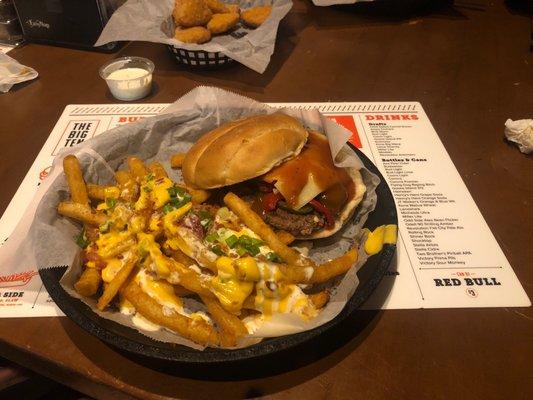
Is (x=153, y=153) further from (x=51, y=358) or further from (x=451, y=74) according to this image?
(x=451, y=74)

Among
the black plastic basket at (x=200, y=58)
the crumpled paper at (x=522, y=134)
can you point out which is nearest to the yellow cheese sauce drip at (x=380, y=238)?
the crumpled paper at (x=522, y=134)

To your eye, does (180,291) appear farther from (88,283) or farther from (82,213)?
(82,213)

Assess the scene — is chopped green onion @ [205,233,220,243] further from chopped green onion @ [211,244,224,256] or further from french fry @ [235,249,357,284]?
french fry @ [235,249,357,284]

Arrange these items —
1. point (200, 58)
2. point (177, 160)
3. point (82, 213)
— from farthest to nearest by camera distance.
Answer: point (200, 58) → point (177, 160) → point (82, 213)

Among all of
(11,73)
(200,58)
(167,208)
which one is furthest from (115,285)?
(11,73)

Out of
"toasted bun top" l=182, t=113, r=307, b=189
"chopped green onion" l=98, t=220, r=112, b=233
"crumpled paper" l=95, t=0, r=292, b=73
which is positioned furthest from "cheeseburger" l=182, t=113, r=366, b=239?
"crumpled paper" l=95, t=0, r=292, b=73

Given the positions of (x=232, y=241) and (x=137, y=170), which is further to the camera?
(x=137, y=170)
